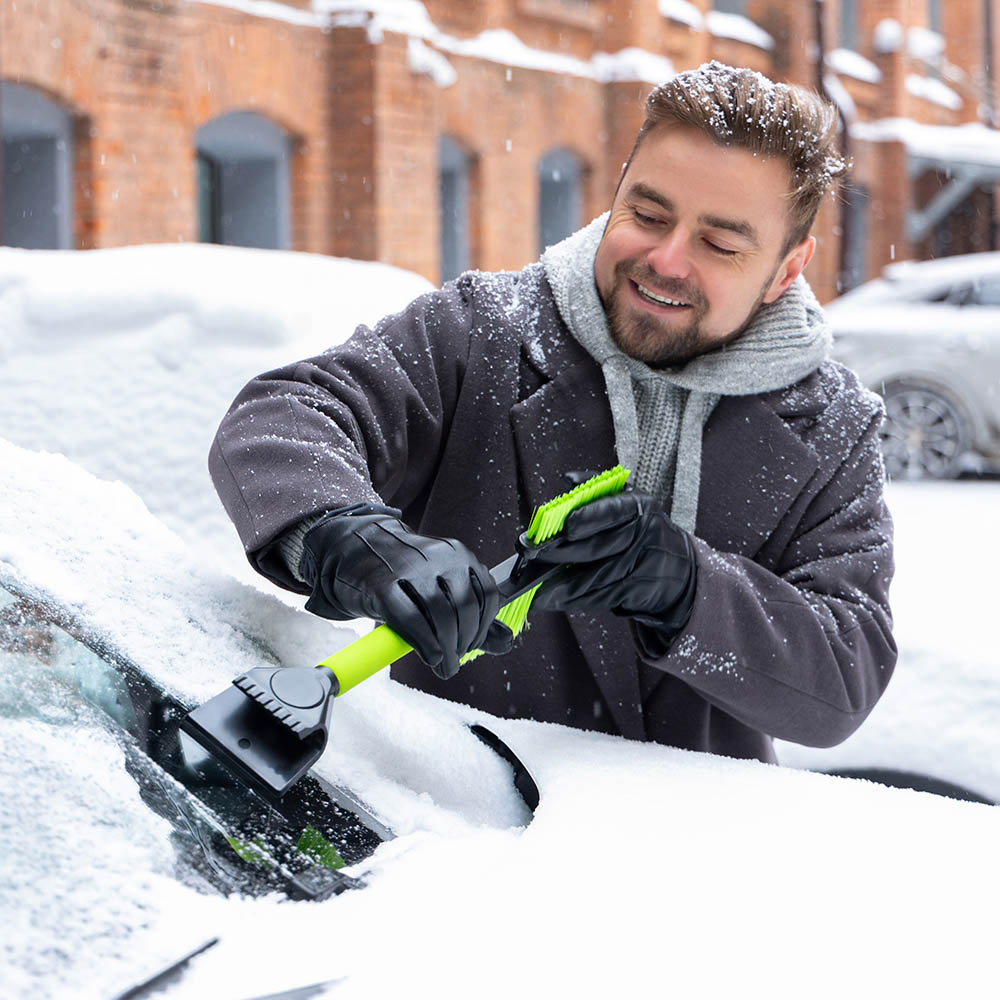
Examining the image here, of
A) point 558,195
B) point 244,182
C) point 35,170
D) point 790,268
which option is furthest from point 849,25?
point 790,268

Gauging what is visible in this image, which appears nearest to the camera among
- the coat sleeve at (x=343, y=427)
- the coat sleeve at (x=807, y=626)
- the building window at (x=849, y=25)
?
the coat sleeve at (x=343, y=427)

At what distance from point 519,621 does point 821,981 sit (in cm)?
61

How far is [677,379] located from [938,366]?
597cm

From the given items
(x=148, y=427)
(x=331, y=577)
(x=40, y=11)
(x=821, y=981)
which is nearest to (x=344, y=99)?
(x=40, y=11)

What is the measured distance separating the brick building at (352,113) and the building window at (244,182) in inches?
0.6

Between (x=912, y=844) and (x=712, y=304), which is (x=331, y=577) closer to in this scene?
(x=912, y=844)

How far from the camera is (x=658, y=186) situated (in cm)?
168

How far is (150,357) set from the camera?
2393mm

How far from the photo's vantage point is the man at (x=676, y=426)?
1.58 metres

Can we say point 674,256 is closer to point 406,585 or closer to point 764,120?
point 764,120

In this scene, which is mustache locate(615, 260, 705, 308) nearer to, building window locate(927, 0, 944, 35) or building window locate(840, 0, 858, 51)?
building window locate(840, 0, 858, 51)

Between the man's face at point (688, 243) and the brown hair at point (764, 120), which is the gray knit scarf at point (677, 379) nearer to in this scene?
the man's face at point (688, 243)

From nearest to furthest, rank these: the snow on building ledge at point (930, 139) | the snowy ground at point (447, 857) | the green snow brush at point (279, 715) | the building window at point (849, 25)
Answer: the snowy ground at point (447, 857) < the green snow brush at point (279, 715) < the snow on building ledge at point (930, 139) < the building window at point (849, 25)

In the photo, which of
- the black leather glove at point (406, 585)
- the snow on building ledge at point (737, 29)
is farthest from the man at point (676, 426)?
the snow on building ledge at point (737, 29)
